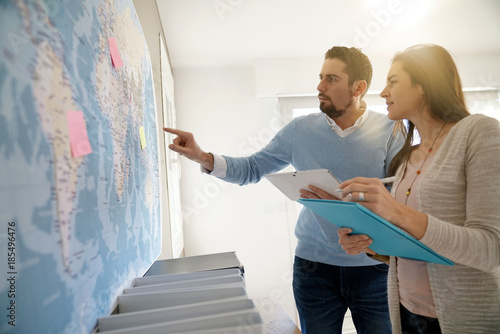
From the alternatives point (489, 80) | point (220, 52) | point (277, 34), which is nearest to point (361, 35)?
point (277, 34)

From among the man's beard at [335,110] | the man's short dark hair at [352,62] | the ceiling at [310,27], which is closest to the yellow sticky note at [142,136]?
the man's beard at [335,110]

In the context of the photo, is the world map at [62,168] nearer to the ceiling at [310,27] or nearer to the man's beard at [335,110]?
the man's beard at [335,110]

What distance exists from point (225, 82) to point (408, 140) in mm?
2475

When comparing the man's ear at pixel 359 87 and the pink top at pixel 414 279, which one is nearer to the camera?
the pink top at pixel 414 279

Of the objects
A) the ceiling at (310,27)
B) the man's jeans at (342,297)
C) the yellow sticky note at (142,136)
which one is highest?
the ceiling at (310,27)

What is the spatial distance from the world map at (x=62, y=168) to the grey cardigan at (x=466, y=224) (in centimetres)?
65

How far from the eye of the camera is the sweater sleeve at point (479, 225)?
63 cm

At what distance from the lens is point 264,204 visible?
3.17 metres

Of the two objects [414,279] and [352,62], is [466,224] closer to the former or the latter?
[414,279]

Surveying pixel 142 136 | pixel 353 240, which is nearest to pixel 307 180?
pixel 353 240

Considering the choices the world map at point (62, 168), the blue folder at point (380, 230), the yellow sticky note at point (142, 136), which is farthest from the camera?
the yellow sticky note at point (142, 136)

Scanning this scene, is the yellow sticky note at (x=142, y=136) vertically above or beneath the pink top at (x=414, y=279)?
above

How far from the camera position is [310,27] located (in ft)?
8.24

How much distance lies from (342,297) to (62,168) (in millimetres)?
1194
